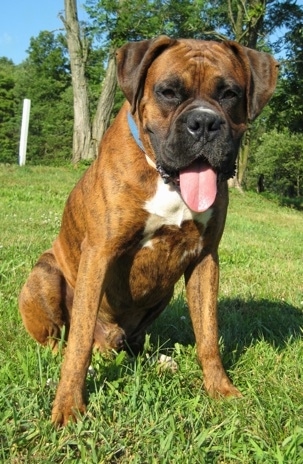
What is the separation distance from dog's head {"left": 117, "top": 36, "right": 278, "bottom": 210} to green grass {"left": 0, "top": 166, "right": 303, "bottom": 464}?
3.28ft

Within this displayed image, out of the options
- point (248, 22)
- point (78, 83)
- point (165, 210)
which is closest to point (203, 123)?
point (165, 210)

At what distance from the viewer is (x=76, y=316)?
289 cm

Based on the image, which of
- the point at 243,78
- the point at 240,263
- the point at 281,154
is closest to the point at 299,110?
the point at 240,263

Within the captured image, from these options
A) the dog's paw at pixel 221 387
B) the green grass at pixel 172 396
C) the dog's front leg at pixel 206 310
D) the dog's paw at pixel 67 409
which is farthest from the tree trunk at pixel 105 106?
the dog's paw at pixel 67 409

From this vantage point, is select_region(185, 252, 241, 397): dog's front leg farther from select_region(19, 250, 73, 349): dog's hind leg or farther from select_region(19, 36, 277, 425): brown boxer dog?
select_region(19, 250, 73, 349): dog's hind leg

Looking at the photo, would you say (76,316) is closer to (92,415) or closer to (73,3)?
(92,415)

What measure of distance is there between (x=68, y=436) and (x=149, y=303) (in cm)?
123

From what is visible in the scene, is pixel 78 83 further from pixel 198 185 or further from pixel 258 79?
pixel 198 185

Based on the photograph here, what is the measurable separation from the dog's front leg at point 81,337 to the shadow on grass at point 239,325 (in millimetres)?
873

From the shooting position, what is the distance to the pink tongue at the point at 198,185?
286 centimetres

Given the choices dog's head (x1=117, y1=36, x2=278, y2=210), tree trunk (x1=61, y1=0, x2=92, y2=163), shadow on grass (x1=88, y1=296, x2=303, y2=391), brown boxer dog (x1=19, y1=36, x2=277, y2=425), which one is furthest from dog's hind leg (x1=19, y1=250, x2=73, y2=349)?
tree trunk (x1=61, y1=0, x2=92, y2=163)

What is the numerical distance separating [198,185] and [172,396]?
3.50 ft

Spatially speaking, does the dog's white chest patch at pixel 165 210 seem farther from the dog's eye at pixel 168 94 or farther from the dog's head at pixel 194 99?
the dog's eye at pixel 168 94

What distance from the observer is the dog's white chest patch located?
2980 mm
